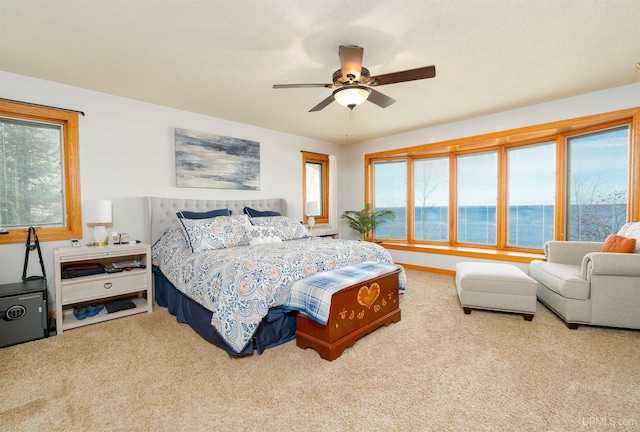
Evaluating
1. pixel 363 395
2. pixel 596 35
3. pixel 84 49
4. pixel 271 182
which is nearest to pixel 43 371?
pixel 363 395

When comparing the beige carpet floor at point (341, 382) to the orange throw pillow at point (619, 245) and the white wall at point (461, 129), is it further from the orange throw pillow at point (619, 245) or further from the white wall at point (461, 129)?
the white wall at point (461, 129)

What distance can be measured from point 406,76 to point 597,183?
3.34 meters

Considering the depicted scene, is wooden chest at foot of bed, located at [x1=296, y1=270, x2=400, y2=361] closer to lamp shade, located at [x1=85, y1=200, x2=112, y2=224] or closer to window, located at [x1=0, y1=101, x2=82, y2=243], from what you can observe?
lamp shade, located at [x1=85, y1=200, x2=112, y2=224]

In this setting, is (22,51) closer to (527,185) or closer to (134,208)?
(134,208)

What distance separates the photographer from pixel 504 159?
4.67 m

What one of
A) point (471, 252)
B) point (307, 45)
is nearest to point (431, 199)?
point (471, 252)

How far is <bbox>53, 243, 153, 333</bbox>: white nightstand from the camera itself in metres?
2.70

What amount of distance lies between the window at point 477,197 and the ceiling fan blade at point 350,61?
360cm

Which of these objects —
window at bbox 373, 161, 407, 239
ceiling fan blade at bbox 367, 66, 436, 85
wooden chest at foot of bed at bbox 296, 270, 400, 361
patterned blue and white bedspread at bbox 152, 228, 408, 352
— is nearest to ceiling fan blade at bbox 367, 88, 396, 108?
ceiling fan blade at bbox 367, 66, 436, 85

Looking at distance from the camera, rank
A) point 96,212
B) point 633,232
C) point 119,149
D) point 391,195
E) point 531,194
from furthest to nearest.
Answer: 1. point 391,195
2. point 531,194
3. point 119,149
4. point 96,212
5. point 633,232

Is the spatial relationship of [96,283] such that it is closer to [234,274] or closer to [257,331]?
[234,274]

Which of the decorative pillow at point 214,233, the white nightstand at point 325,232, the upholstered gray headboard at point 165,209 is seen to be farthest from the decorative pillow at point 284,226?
the white nightstand at point 325,232

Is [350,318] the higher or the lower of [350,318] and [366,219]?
the lower

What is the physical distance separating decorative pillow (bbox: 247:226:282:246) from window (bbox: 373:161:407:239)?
295 centimetres
